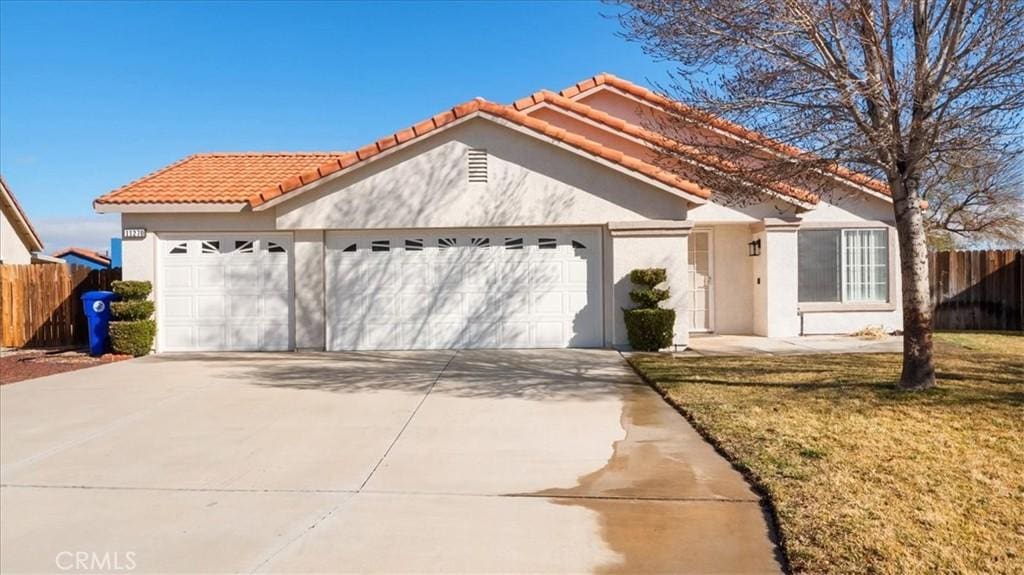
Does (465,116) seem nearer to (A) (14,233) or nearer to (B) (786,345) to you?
(B) (786,345)

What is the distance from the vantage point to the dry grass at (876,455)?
3.59m

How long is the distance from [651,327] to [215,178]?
940cm

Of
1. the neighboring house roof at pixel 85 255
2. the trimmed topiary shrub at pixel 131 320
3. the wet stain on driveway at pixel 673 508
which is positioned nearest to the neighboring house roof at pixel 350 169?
the trimmed topiary shrub at pixel 131 320

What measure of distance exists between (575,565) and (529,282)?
911 centimetres

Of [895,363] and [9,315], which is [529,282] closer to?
[895,363]

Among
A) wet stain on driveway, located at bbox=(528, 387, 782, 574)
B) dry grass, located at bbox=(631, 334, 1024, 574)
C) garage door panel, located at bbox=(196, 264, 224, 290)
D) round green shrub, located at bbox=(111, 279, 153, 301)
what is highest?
garage door panel, located at bbox=(196, 264, 224, 290)

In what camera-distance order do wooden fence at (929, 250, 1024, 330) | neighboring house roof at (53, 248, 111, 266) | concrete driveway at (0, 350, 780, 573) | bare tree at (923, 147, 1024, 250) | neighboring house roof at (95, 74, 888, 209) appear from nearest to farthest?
concrete driveway at (0, 350, 780, 573), neighboring house roof at (95, 74, 888, 209), wooden fence at (929, 250, 1024, 330), bare tree at (923, 147, 1024, 250), neighboring house roof at (53, 248, 111, 266)

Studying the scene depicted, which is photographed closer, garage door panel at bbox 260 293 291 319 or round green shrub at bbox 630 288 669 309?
round green shrub at bbox 630 288 669 309

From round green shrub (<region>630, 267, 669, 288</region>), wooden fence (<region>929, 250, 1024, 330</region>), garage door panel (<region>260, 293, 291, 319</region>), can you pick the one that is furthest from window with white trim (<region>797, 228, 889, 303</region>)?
garage door panel (<region>260, 293, 291, 319</region>)

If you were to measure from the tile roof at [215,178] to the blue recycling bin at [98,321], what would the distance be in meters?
1.86

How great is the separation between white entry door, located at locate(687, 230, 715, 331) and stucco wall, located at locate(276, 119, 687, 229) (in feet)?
8.60

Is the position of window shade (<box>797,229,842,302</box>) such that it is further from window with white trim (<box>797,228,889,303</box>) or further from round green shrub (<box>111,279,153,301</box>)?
round green shrub (<box>111,279,153,301</box>)

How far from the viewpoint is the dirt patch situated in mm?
10164

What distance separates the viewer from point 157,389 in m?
8.73
